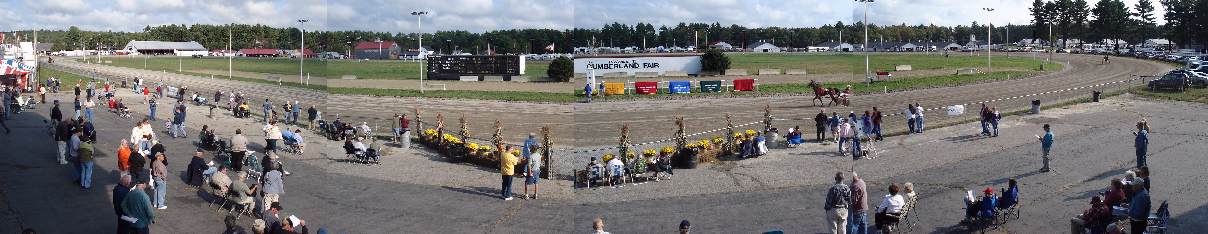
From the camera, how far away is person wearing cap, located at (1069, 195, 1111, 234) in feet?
35.9

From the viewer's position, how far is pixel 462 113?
13.7 m

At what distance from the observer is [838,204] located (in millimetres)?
10227

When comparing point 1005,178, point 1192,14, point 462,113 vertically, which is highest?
point 1192,14

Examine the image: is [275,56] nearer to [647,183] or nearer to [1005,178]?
[647,183]

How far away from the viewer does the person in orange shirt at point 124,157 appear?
37.4 ft

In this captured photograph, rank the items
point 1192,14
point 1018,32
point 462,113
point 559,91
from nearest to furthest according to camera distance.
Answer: point 559,91 < point 462,113 < point 1192,14 < point 1018,32

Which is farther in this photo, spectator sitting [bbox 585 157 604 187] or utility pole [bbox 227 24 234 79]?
spectator sitting [bbox 585 157 604 187]

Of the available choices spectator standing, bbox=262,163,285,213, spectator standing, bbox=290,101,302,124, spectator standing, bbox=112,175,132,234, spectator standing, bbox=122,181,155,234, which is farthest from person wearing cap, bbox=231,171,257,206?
spectator standing, bbox=122,181,155,234

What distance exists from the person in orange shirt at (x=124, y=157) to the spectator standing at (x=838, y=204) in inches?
341

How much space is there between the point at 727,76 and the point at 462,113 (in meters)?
24.1

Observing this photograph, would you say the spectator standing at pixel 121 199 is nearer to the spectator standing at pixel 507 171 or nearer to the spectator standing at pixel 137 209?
the spectator standing at pixel 137 209

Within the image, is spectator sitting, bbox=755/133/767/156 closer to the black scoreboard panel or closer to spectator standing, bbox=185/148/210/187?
A: the black scoreboard panel

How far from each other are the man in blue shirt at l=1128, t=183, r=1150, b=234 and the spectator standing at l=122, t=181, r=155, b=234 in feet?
37.1

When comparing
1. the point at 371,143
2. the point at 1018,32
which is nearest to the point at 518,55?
the point at 371,143
